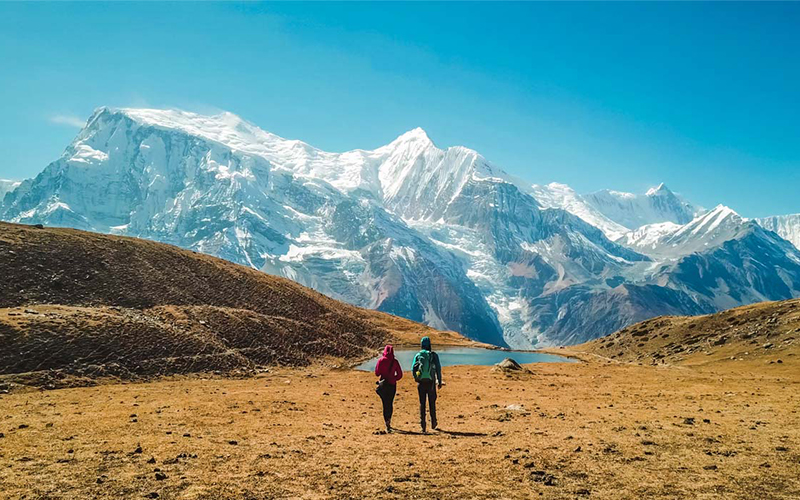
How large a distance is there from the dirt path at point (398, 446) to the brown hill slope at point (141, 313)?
9028 mm

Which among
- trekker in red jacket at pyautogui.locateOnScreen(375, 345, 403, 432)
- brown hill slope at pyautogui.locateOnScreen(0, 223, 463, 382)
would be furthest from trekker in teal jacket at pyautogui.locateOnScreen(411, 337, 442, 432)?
brown hill slope at pyautogui.locateOnScreen(0, 223, 463, 382)

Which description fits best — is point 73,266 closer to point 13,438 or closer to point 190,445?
point 13,438

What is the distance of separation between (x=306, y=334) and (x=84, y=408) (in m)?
45.7

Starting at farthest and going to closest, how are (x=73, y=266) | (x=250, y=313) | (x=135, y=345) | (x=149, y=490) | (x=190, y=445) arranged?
1. (x=250, y=313)
2. (x=73, y=266)
3. (x=135, y=345)
4. (x=190, y=445)
5. (x=149, y=490)

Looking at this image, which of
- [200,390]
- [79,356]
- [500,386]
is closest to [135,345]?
[79,356]

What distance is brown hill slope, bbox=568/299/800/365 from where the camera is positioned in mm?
54438

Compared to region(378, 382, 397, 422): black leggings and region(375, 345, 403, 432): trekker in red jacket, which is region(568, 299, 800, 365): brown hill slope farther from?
region(378, 382, 397, 422): black leggings

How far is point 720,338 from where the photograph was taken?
6456cm

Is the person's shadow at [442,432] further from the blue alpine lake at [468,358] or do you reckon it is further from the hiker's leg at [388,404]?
the blue alpine lake at [468,358]

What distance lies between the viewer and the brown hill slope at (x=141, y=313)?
42781 mm

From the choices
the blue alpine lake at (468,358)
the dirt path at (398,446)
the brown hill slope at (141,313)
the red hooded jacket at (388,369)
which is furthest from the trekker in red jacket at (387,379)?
the blue alpine lake at (468,358)

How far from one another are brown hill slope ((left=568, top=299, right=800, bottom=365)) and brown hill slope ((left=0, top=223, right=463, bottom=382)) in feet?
144

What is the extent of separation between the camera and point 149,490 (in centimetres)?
1462

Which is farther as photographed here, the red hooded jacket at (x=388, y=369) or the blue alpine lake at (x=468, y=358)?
the blue alpine lake at (x=468, y=358)
